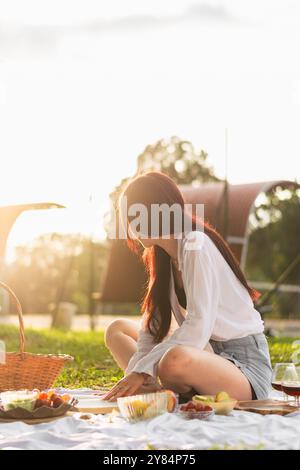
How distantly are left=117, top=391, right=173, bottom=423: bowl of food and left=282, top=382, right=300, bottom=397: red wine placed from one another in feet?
2.15

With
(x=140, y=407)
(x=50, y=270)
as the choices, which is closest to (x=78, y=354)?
(x=140, y=407)

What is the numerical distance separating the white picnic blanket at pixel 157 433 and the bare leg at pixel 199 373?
0.77 feet

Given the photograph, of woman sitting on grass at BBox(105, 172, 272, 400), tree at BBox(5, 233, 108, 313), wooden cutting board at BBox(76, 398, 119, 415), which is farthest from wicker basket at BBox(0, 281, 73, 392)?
tree at BBox(5, 233, 108, 313)

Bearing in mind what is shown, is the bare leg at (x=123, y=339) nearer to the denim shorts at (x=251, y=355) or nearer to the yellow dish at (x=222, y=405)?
the denim shorts at (x=251, y=355)

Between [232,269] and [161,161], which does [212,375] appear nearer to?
[232,269]

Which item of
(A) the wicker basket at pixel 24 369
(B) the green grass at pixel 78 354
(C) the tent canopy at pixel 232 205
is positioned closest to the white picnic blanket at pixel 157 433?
(A) the wicker basket at pixel 24 369

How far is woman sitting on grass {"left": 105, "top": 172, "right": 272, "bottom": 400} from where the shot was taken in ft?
12.1

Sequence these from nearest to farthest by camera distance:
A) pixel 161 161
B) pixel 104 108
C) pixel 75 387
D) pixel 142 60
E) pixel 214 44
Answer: pixel 75 387, pixel 214 44, pixel 142 60, pixel 104 108, pixel 161 161

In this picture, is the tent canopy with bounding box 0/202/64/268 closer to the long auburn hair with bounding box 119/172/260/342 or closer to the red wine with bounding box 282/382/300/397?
the long auburn hair with bounding box 119/172/260/342

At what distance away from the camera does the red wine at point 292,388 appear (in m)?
3.69

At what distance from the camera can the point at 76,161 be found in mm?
12305

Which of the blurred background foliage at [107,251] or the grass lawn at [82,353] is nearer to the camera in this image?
the grass lawn at [82,353]
